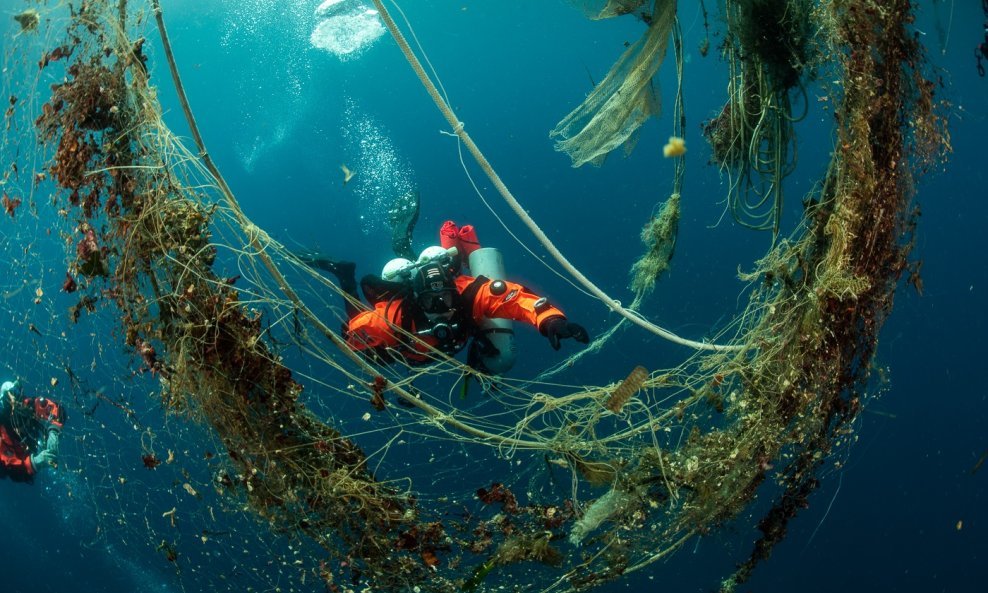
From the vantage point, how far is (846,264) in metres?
3.04

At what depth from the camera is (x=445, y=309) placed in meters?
5.02

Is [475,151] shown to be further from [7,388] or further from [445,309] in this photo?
[7,388]

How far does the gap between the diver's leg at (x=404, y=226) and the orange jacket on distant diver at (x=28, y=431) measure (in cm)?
551

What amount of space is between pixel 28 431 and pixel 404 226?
7.60 m

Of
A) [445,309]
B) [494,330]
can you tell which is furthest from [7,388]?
[494,330]

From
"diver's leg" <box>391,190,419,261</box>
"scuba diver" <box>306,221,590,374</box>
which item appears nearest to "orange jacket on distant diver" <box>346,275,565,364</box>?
"scuba diver" <box>306,221,590,374</box>

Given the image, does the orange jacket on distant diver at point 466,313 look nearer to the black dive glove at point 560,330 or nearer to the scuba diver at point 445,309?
the scuba diver at point 445,309

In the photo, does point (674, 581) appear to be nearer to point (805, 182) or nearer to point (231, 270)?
point (805, 182)

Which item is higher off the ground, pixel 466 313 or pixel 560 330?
pixel 560 330

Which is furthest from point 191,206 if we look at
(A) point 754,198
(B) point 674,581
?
(B) point 674,581

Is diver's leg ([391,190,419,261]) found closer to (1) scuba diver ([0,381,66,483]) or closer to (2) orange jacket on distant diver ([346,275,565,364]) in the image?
(2) orange jacket on distant diver ([346,275,565,364])

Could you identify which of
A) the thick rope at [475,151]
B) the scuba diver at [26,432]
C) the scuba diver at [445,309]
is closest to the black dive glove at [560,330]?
the scuba diver at [445,309]

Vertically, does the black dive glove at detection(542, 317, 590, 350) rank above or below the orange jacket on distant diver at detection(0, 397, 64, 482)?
above

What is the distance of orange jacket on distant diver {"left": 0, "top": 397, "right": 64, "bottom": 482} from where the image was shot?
9.05 metres
